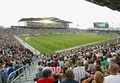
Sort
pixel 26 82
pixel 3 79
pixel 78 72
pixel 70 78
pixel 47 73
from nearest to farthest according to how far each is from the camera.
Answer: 1. pixel 70 78
2. pixel 47 73
3. pixel 78 72
4. pixel 3 79
5. pixel 26 82

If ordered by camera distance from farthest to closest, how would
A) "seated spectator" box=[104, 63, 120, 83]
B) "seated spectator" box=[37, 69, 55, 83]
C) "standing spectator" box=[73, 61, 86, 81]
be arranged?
"standing spectator" box=[73, 61, 86, 81] < "seated spectator" box=[37, 69, 55, 83] < "seated spectator" box=[104, 63, 120, 83]

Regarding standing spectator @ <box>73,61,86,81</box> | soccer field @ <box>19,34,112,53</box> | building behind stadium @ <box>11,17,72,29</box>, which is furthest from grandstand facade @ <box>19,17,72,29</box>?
standing spectator @ <box>73,61,86,81</box>

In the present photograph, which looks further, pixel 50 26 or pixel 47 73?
pixel 50 26

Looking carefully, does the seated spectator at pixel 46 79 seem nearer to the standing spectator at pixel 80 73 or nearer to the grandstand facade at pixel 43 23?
the standing spectator at pixel 80 73

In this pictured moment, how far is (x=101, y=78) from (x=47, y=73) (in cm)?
180

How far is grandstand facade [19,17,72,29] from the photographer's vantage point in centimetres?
15600

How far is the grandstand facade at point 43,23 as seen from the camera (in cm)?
15600

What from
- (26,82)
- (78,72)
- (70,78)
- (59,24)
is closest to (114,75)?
(70,78)

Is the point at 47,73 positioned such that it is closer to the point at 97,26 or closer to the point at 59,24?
the point at 97,26

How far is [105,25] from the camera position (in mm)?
151875

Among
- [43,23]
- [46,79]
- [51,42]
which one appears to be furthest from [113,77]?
[43,23]

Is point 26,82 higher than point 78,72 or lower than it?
lower

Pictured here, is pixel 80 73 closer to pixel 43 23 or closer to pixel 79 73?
→ pixel 79 73

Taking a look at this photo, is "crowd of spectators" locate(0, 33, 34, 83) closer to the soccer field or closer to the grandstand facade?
the soccer field
